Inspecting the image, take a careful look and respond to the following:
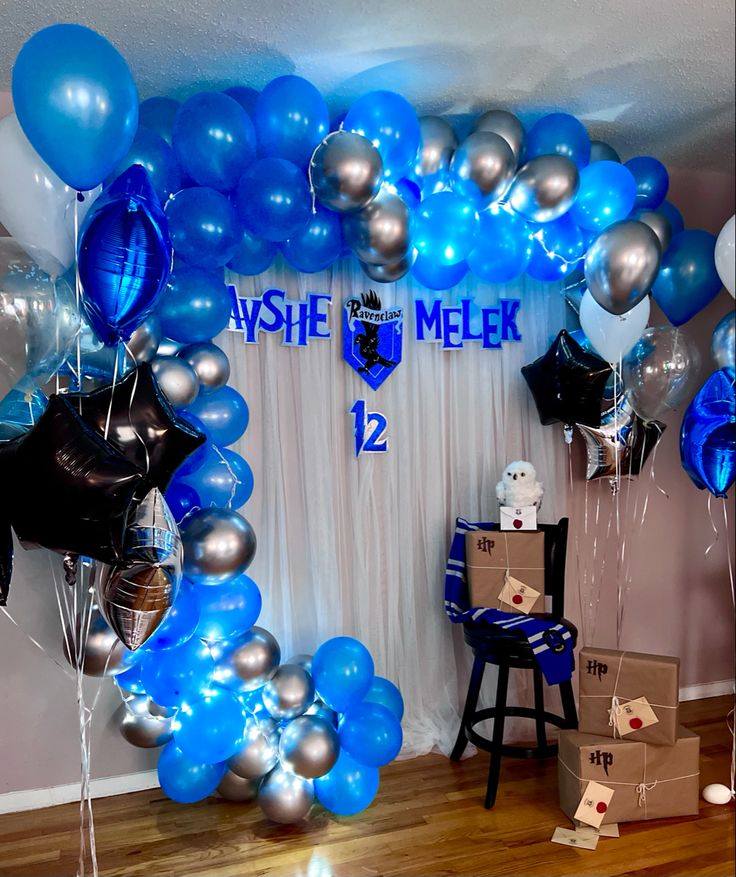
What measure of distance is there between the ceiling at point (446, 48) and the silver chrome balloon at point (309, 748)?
75.0 inches

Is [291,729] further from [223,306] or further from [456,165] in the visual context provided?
[456,165]

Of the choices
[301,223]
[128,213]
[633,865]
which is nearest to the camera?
[128,213]

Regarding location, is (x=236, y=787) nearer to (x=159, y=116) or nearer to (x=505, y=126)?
(x=159, y=116)

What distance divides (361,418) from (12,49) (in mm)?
1501

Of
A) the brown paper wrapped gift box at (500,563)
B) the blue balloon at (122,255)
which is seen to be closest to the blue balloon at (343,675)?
the brown paper wrapped gift box at (500,563)

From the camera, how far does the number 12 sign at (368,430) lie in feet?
9.26

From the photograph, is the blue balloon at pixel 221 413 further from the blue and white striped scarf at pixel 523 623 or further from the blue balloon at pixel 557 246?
the blue balloon at pixel 557 246

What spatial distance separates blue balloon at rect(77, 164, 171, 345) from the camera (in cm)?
184

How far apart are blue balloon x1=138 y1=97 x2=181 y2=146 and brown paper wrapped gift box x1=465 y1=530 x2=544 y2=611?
158 cm

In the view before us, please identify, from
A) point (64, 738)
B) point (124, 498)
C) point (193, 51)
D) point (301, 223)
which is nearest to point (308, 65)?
point (193, 51)

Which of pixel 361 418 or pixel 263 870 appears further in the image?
pixel 361 418

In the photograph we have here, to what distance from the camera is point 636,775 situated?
2.35m

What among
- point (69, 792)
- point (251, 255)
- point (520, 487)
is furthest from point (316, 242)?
point (69, 792)

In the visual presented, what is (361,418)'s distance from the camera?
2.83 metres
